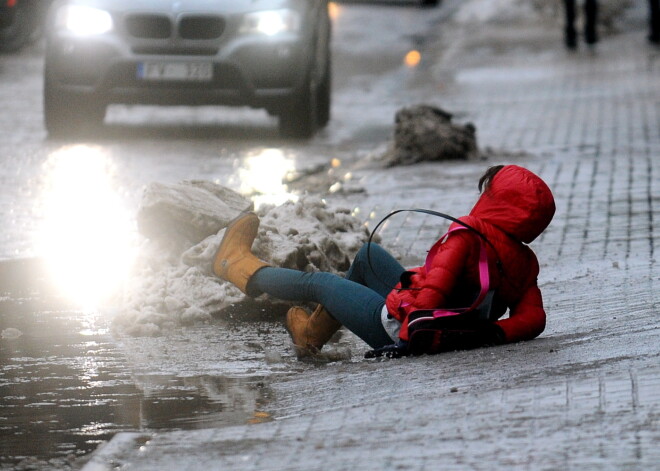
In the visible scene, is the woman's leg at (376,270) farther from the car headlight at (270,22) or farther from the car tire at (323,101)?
the car tire at (323,101)

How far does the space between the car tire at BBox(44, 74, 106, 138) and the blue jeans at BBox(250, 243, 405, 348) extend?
21.6 feet

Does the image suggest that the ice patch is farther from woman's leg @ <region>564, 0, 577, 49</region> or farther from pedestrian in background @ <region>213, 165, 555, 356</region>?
woman's leg @ <region>564, 0, 577, 49</region>

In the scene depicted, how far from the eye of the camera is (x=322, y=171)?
10.6 meters

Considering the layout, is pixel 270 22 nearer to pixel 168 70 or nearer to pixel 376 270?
pixel 168 70

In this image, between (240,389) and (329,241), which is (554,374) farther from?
(329,241)

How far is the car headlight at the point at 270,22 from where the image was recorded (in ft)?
39.1

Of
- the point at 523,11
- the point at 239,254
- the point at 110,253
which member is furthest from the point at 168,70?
the point at 523,11

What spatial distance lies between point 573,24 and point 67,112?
9.71m

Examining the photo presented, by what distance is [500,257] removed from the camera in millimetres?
5074

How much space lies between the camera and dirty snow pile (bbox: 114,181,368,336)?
244 inches

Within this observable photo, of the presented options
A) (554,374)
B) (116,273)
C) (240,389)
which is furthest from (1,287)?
(554,374)

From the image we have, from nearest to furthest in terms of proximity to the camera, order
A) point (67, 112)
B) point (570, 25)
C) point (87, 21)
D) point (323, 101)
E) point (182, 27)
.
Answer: point (182, 27), point (87, 21), point (67, 112), point (323, 101), point (570, 25)

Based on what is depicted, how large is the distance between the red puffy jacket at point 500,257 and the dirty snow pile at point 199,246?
1327 mm

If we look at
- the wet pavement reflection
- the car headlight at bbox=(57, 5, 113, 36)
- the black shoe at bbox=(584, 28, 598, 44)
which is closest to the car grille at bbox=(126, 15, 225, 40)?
the car headlight at bbox=(57, 5, 113, 36)
